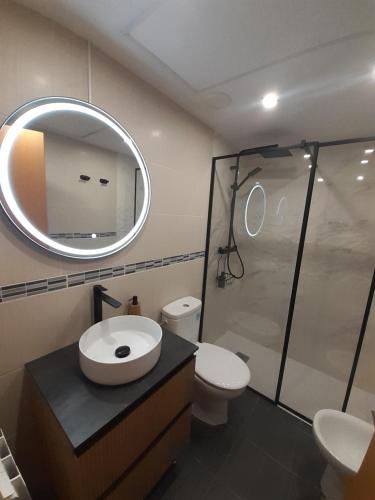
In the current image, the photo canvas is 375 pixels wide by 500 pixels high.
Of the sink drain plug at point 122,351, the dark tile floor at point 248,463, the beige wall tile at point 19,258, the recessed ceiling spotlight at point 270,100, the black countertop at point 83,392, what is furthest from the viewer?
the recessed ceiling spotlight at point 270,100

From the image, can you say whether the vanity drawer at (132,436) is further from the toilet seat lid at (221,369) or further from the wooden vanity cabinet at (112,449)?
the toilet seat lid at (221,369)

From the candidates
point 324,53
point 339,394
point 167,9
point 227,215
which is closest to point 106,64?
point 167,9

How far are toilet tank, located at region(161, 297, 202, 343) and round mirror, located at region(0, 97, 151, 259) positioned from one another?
0.63 meters

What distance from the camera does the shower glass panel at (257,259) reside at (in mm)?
2008

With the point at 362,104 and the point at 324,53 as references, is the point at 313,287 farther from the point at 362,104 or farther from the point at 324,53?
the point at 324,53

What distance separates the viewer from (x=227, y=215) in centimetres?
215

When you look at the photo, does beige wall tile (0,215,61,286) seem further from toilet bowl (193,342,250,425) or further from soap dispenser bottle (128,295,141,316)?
toilet bowl (193,342,250,425)

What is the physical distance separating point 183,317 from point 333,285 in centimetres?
155

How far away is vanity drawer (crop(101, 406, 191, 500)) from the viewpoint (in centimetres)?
83

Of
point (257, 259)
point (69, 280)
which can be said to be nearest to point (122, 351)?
point (69, 280)

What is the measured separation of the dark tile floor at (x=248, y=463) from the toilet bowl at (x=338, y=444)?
12cm

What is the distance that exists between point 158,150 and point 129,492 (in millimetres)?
1730

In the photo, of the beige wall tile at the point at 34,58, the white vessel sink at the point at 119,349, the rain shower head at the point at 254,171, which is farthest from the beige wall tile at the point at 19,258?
the rain shower head at the point at 254,171

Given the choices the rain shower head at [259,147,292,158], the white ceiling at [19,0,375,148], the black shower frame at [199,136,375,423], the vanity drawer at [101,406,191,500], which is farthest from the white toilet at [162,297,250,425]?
the white ceiling at [19,0,375,148]
